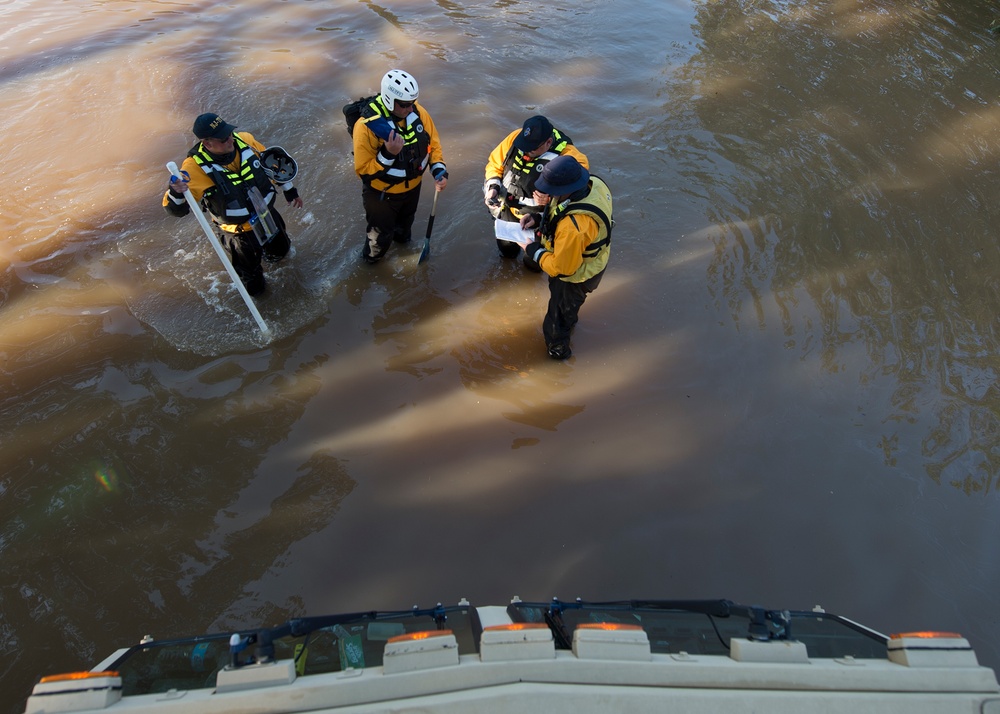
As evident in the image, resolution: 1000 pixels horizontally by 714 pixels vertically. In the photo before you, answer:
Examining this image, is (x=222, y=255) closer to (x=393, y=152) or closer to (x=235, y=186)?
(x=235, y=186)

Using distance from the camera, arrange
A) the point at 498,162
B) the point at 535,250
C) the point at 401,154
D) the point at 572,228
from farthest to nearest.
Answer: the point at 498,162
the point at 401,154
the point at 535,250
the point at 572,228

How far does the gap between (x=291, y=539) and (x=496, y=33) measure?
32.0 ft

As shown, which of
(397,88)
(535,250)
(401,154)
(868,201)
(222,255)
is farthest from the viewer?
(868,201)

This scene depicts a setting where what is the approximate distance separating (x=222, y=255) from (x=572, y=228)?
3117 millimetres

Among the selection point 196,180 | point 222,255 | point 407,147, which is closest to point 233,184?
point 196,180

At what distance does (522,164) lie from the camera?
5395 millimetres

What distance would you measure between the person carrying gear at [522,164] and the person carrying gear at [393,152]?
57 cm

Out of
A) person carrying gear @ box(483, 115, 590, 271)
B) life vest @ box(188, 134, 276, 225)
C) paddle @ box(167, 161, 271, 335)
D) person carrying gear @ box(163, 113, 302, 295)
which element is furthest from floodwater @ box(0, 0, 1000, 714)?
life vest @ box(188, 134, 276, 225)

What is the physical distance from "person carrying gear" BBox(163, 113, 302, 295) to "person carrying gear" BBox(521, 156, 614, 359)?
93.1 inches

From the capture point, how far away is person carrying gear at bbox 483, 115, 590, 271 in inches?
200

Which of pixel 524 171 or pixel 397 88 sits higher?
pixel 397 88

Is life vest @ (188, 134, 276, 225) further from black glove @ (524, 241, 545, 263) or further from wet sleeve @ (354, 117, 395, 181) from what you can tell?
black glove @ (524, 241, 545, 263)

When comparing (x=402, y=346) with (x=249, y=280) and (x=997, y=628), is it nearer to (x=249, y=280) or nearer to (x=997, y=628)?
(x=249, y=280)

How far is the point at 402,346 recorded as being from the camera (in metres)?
5.91
